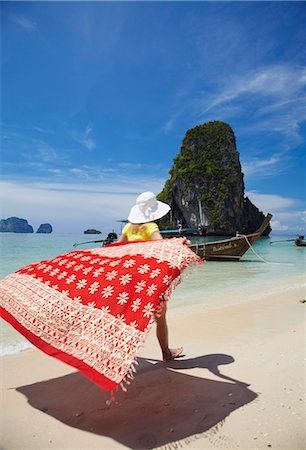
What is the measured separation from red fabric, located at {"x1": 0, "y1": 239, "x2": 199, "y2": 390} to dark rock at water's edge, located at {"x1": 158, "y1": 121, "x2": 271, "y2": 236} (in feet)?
218

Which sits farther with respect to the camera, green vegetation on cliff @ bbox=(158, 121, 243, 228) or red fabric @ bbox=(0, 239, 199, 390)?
green vegetation on cliff @ bbox=(158, 121, 243, 228)

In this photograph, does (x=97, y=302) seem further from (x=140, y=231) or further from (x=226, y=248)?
(x=226, y=248)

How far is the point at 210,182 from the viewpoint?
7188cm

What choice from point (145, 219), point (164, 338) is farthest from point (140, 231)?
point (164, 338)

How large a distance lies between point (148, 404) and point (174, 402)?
0.20 metres

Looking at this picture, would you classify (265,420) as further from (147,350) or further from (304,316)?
(304,316)

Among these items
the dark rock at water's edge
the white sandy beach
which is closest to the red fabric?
the white sandy beach

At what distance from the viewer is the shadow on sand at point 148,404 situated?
7.03 ft

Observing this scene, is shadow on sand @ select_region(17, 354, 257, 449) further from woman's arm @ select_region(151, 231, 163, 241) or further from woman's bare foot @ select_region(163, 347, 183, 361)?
woman's arm @ select_region(151, 231, 163, 241)

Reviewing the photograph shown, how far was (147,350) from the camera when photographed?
12.7 feet

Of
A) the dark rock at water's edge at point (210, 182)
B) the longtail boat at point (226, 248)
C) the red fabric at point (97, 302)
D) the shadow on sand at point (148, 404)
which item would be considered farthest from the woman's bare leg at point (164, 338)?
the dark rock at water's edge at point (210, 182)

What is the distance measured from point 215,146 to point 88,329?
7493 centimetres

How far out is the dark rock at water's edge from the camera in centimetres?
7025

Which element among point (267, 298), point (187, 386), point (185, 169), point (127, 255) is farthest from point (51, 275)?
point (185, 169)
